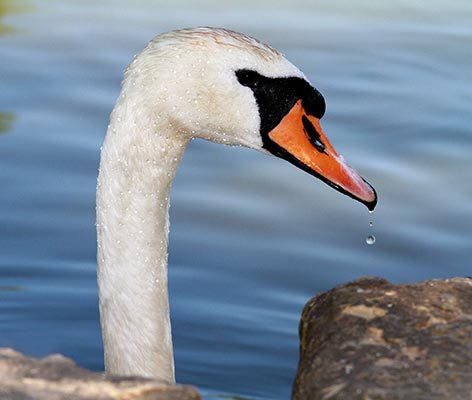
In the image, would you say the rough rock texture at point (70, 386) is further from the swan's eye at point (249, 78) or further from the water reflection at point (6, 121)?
the water reflection at point (6, 121)

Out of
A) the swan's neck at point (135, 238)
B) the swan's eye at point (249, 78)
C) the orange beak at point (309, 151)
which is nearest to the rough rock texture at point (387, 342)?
the orange beak at point (309, 151)

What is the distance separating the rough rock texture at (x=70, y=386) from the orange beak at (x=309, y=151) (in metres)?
1.52

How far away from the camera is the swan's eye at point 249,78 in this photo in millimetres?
4660

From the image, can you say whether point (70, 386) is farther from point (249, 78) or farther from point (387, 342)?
point (249, 78)

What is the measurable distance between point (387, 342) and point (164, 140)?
3.74 ft

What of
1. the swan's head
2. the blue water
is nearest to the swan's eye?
the swan's head

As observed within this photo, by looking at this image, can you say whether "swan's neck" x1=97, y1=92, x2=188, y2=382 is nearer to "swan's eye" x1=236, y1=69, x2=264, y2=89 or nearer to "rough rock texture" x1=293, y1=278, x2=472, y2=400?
"swan's eye" x1=236, y1=69, x2=264, y2=89

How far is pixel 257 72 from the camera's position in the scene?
15.3ft

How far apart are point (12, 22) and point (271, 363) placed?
671 cm

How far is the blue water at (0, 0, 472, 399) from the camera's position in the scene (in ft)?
22.8

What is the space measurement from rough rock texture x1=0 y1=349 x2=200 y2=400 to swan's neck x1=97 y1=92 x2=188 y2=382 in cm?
122

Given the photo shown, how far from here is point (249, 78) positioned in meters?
4.70

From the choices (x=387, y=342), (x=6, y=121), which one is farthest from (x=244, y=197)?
(x=387, y=342)

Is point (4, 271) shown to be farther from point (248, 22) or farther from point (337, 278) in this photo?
point (248, 22)
